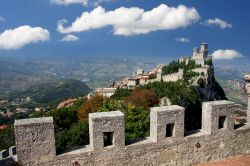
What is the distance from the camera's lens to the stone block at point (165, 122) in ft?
30.0

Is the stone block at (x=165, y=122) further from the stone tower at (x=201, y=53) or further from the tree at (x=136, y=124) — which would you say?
the stone tower at (x=201, y=53)

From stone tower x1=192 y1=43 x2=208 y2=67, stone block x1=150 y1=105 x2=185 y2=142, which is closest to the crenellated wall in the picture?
stone block x1=150 y1=105 x2=185 y2=142

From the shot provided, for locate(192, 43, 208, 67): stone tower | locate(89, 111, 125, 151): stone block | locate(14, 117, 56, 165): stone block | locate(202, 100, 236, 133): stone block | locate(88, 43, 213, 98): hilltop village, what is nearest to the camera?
locate(14, 117, 56, 165): stone block

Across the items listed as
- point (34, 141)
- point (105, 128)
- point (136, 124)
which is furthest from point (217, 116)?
point (136, 124)

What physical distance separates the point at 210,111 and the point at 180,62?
216 ft

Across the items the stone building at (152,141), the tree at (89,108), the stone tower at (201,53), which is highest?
the stone tower at (201,53)

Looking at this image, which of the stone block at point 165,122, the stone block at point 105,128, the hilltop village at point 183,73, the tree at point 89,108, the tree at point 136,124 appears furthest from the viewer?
the hilltop village at point 183,73

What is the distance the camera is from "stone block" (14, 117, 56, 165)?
796 centimetres

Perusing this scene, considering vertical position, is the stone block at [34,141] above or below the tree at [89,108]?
above

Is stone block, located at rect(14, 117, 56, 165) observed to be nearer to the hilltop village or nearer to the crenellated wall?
the crenellated wall

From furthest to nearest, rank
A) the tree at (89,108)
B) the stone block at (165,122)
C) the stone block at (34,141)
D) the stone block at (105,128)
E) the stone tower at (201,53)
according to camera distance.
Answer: the stone tower at (201,53)
the tree at (89,108)
the stone block at (165,122)
the stone block at (105,128)
the stone block at (34,141)

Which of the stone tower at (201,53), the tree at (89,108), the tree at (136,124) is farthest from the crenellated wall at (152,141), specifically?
the stone tower at (201,53)

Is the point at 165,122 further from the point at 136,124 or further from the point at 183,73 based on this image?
the point at 183,73

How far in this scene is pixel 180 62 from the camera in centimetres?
7444
